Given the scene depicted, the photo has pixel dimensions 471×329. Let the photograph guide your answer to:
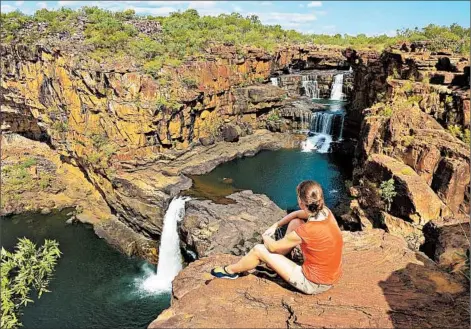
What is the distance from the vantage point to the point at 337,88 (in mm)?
43031

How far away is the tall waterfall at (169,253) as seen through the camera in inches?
827

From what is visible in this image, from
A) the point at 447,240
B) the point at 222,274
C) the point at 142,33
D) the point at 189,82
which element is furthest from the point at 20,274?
the point at 142,33

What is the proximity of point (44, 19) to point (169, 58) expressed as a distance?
43.4 ft

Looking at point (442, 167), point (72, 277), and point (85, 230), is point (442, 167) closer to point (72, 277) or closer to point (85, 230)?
point (72, 277)

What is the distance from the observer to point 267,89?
39750mm

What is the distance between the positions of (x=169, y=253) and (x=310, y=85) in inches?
1091

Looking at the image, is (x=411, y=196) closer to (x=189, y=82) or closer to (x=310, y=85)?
(x=189, y=82)

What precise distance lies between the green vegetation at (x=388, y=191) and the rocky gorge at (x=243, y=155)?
0.17 meters

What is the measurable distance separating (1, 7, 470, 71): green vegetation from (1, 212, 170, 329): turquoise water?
1356 cm

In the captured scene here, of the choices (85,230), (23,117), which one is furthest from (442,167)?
(23,117)

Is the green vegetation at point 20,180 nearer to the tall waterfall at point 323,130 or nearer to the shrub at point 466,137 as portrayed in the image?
the tall waterfall at point 323,130

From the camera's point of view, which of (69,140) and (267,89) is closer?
(69,140)

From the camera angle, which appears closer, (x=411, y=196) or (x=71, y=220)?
(x=411, y=196)

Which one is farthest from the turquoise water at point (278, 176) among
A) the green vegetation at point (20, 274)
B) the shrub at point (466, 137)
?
the green vegetation at point (20, 274)
